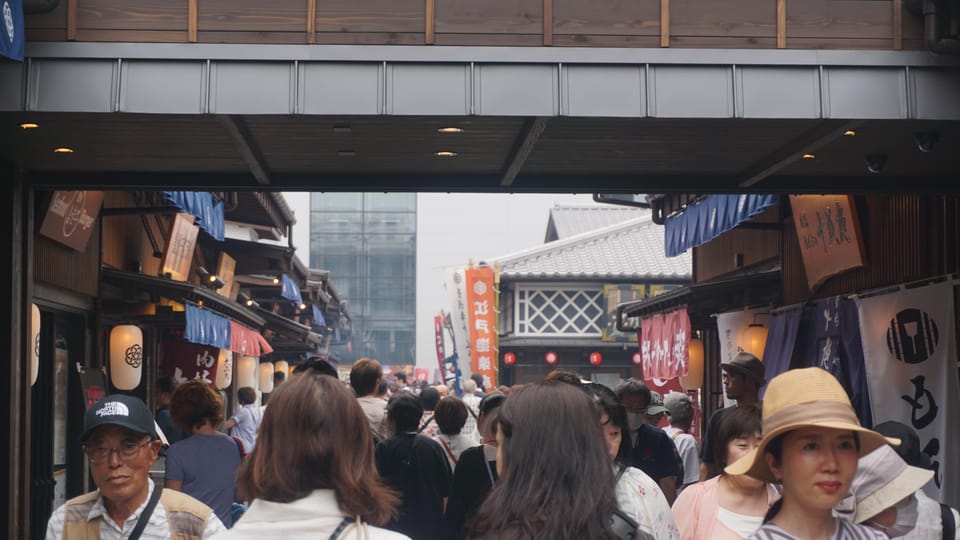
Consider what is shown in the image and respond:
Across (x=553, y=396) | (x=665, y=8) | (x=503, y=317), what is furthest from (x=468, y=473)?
(x=503, y=317)

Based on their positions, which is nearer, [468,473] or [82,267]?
[468,473]

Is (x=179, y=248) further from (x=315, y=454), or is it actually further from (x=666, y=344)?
(x=315, y=454)

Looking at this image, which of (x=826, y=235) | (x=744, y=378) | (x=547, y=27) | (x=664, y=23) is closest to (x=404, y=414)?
(x=744, y=378)

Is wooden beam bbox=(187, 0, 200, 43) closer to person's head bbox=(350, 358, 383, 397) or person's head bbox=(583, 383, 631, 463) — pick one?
person's head bbox=(350, 358, 383, 397)

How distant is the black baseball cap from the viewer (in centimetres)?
→ 491

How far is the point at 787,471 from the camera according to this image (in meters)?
3.97

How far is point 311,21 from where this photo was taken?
8.77 metres

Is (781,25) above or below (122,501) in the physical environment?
above

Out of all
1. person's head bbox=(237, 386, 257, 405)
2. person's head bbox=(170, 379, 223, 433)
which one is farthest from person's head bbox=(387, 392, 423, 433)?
person's head bbox=(237, 386, 257, 405)

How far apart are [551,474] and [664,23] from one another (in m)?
5.75

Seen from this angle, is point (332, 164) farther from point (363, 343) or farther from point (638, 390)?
point (363, 343)

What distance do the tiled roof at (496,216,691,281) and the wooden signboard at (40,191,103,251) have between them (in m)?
25.1

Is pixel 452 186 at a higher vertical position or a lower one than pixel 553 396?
higher

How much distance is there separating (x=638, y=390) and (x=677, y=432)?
70.9 inches
